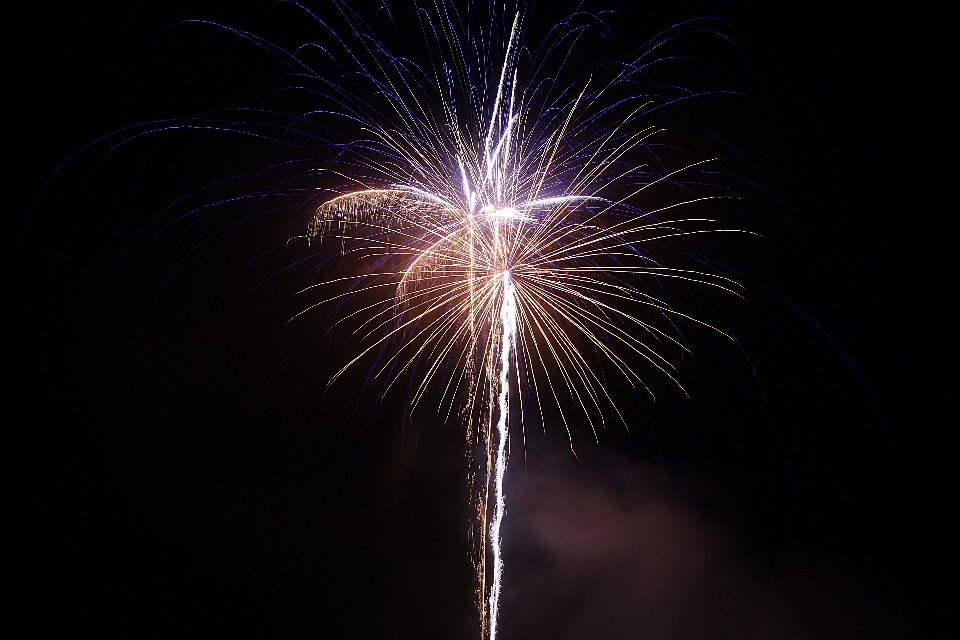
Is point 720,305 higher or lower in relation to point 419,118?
lower

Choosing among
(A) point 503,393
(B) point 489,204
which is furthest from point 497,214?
(A) point 503,393

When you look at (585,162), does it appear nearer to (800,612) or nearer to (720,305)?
(720,305)

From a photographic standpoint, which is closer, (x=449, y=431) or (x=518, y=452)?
(x=449, y=431)

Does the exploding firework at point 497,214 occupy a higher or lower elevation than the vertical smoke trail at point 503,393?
higher

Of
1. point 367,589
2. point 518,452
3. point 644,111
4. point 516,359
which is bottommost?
point 367,589

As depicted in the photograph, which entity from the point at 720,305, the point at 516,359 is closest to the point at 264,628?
the point at 516,359

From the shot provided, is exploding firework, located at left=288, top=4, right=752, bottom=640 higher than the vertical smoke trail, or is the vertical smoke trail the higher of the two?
exploding firework, located at left=288, top=4, right=752, bottom=640

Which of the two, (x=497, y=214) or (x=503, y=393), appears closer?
(x=497, y=214)

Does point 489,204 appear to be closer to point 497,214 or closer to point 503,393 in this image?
point 497,214
